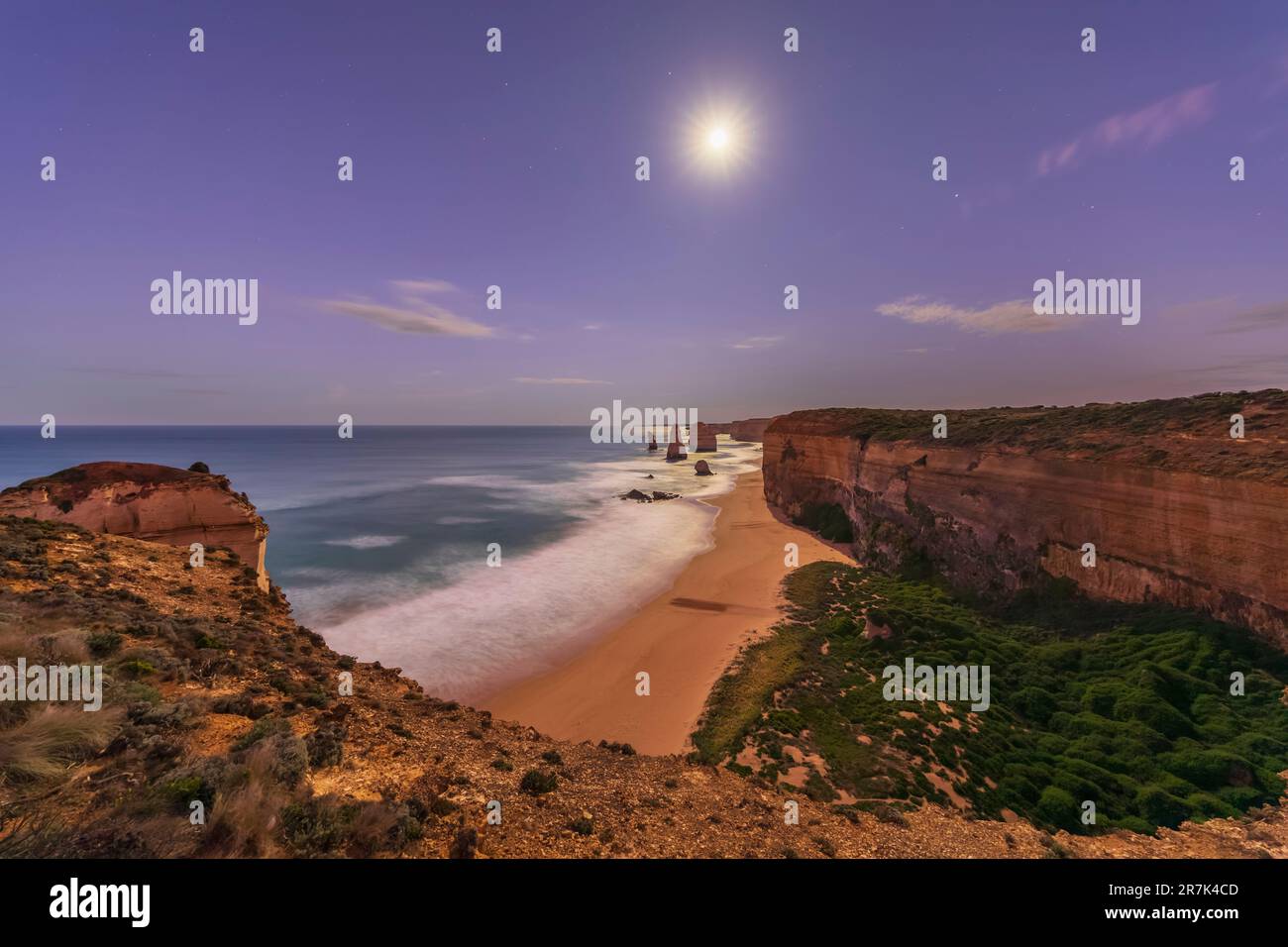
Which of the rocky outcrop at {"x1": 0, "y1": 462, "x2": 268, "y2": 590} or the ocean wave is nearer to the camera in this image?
Answer: the rocky outcrop at {"x1": 0, "y1": 462, "x2": 268, "y2": 590}

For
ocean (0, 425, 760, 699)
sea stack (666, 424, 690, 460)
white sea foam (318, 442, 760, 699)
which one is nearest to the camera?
white sea foam (318, 442, 760, 699)

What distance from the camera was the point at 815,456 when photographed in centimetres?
4312

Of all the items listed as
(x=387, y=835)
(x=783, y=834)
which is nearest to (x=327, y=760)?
(x=387, y=835)

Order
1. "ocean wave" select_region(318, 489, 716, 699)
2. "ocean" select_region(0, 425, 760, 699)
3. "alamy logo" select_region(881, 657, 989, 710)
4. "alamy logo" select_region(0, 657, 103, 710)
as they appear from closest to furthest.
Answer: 1. "alamy logo" select_region(0, 657, 103, 710)
2. "alamy logo" select_region(881, 657, 989, 710)
3. "ocean wave" select_region(318, 489, 716, 699)
4. "ocean" select_region(0, 425, 760, 699)

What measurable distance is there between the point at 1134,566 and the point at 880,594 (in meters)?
9.72

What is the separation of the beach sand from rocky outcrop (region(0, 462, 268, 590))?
11.4 metres

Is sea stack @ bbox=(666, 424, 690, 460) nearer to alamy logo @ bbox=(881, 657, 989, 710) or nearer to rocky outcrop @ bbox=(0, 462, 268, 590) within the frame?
alamy logo @ bbox=(881, 657, 989, 710)

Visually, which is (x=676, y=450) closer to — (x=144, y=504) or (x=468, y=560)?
(x=468, y=560)

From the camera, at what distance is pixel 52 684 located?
21.0 ft

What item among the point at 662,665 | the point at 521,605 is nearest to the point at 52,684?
the point at 662,665

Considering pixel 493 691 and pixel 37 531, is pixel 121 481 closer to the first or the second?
pixel 37 531
